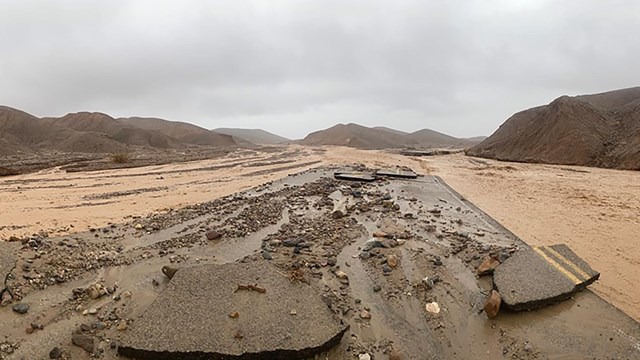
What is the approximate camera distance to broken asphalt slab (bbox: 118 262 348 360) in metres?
3.40

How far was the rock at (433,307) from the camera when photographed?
4441mm

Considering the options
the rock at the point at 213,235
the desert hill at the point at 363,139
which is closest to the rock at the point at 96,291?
the rock at the point at 213,235

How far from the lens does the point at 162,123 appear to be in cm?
10156

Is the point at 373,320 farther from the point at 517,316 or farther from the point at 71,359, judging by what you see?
the point at 71,359

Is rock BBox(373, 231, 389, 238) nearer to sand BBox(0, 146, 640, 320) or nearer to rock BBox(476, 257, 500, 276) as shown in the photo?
rock BBox(476, 257, 500, 276)

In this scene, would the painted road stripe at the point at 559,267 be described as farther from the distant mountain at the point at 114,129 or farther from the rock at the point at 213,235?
the distant mountain at the point at 114,129

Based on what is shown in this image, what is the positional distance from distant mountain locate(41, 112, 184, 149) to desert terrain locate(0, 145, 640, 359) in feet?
145

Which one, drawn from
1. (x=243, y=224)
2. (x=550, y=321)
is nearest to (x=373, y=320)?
(x=550, y=321)

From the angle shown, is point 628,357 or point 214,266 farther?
point 214,266

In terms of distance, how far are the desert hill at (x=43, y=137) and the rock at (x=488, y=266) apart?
40722 millimetres

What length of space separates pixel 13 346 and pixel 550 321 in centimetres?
533

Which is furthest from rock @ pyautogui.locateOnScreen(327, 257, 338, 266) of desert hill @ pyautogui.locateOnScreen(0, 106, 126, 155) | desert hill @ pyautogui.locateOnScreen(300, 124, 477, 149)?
desert hill @ pyautogui.locateOnScreen(300, 124, 477, 149)

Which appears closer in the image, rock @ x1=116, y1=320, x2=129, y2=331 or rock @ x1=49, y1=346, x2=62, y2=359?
rock @ x1=49, y1=346, x2=62, y2=359

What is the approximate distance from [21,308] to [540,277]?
596 cm
